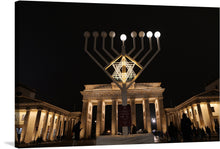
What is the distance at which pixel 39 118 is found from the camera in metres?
16.3

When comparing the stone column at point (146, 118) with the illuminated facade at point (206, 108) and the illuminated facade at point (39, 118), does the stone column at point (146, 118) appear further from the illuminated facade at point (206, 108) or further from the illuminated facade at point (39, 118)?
the illuminated facade at point (39, 118)

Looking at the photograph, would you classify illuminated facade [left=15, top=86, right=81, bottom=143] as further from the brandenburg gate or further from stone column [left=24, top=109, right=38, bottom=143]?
the brandenburg gate

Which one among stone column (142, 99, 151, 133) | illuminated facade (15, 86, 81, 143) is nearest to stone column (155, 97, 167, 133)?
stone column (142, 99, 151, 133)

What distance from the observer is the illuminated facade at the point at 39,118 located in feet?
48.1

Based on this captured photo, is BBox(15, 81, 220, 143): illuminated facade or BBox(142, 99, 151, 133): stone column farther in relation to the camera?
BBox(142, 99, 151, 133): stone column

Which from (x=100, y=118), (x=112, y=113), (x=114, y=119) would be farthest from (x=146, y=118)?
(x=100, y=118)

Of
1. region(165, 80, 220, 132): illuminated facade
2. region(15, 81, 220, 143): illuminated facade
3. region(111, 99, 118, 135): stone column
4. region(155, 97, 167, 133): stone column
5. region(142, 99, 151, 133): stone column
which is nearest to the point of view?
region(15, 81, 220, 143): illuminated facade

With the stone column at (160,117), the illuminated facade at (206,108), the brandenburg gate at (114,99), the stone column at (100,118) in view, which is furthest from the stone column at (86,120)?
the illuminated facade at (206,108)

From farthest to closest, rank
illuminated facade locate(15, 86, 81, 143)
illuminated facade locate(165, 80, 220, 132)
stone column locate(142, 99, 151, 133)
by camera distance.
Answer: stone column locate(142, 99, 151, 133) < illuminated facade locate(165, 80, 220, 132) < illuminated facade locate(15, 86, 81, 143)

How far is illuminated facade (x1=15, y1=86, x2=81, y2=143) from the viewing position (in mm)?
14672

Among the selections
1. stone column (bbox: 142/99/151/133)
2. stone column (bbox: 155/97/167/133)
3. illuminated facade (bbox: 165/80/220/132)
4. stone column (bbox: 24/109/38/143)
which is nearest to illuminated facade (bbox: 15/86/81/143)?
stone column (bbox: 24/109/38/143)

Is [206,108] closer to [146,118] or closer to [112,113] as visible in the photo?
[146,118]

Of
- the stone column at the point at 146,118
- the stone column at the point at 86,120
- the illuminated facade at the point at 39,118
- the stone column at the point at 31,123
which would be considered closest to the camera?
the illuminated facade at the point at 39,118

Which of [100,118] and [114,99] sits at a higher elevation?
[114,99]
